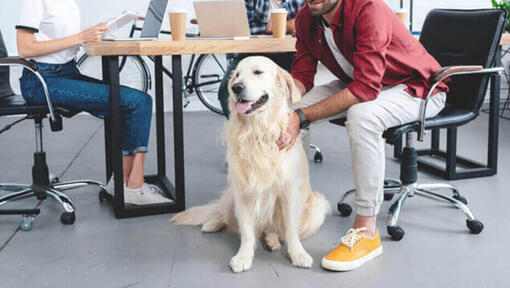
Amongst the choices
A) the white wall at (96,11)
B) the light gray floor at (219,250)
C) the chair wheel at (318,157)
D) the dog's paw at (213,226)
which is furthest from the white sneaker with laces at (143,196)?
the white wall at (96,11)

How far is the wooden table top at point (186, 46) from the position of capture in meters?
2.20

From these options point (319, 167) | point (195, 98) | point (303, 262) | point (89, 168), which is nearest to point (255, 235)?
point (303, 262)

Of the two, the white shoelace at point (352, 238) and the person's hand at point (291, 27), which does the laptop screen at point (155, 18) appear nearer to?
the person's hand at point (291, 27)

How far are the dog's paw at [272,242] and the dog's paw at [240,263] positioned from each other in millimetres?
158

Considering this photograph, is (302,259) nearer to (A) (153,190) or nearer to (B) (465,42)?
(A) (153,190)

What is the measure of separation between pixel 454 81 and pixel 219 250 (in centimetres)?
140

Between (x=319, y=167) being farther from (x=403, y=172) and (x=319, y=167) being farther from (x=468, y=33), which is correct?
(x=468, y=33)

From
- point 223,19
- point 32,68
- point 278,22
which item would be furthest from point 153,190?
point 278,22

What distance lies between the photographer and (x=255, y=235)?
6.79 feet

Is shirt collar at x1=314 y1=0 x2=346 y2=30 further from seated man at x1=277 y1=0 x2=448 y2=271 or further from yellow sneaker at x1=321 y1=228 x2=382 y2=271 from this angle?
yellow sneaker at x1=321 y1=228 x2=382 y2=271

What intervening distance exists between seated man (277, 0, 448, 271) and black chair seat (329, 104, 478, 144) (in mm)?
30

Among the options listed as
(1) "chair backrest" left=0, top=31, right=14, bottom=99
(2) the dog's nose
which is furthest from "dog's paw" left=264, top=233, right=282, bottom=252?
(1) "chair backrest" left=0, top=31, right=14, bottom=99

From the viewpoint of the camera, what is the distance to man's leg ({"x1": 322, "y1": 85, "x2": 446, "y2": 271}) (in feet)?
6.31

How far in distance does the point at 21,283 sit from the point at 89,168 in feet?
5.48
